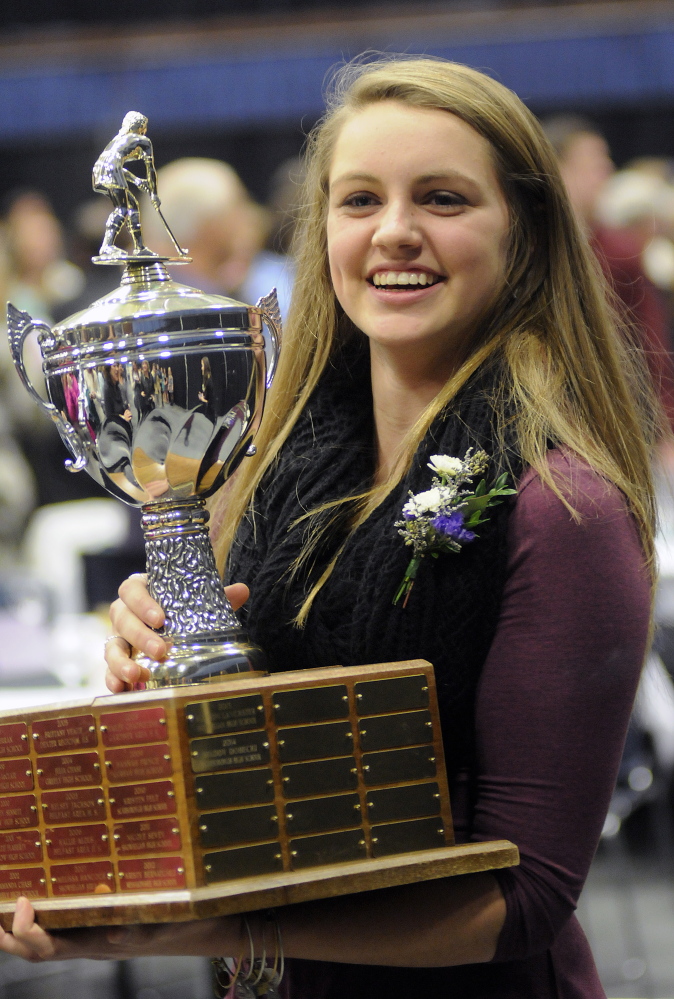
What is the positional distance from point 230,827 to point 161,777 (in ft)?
0.24

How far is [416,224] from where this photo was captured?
4.42ft

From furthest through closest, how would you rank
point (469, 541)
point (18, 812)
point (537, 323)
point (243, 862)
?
point (537, 323) → point (469, 541) → point (18, 812) → point (243, 862)

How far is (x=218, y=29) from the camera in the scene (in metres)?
7.91

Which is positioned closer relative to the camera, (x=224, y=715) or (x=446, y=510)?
(x=224, y=715)

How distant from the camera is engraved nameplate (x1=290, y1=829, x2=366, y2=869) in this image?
112 centimetres

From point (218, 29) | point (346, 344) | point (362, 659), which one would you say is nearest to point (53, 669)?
point (346, 344)

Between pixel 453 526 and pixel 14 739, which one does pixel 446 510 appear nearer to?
pixel 453 526

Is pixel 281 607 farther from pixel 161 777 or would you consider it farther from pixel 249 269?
pixel 249 269

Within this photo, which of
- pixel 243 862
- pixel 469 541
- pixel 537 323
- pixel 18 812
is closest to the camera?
pixel 243 862

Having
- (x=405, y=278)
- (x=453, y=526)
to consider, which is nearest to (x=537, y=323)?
(x=405, y=278)

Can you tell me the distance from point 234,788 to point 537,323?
653mm

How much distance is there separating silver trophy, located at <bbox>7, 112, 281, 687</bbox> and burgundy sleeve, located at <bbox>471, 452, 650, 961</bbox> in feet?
0.88

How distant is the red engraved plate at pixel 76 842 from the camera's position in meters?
1.14

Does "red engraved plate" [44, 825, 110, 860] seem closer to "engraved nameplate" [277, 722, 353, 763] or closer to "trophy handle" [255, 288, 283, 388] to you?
"engraved nameplate" [277, 722, 353, 763]
